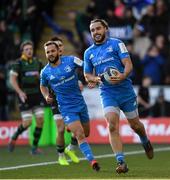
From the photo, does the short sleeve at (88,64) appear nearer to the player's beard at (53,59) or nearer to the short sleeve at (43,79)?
the player's beard at (53,59)

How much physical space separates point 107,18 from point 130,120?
1015cm

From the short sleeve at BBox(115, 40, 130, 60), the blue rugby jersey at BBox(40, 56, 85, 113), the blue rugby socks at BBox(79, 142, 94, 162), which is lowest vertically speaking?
the blue rugby socks at BBox(79, 142, 94, 162)

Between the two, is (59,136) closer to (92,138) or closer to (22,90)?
(22,90)

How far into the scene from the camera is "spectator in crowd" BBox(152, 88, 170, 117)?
72.3 ft

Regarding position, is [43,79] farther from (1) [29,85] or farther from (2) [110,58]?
(1) [29,85]

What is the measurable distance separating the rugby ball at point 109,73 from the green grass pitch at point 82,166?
150 cm

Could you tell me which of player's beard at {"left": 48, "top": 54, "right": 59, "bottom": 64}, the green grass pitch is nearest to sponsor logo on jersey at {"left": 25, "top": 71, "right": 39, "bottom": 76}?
the green grass pitch

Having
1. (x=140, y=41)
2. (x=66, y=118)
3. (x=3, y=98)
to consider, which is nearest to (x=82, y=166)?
(x=66, y=118)

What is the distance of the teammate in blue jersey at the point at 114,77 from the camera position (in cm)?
1334

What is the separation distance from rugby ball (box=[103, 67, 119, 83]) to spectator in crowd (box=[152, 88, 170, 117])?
8707 millimetres

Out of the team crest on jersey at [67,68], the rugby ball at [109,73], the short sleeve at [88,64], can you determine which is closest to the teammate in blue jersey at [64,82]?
the team crest on jersey at [67,68]

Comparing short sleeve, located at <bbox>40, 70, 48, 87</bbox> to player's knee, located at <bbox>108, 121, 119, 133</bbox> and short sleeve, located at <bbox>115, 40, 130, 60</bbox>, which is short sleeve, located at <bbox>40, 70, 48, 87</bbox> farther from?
player's knee, located at <bbox>108, 121, 119, 133</bbox>

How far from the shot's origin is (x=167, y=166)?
47.8 ft

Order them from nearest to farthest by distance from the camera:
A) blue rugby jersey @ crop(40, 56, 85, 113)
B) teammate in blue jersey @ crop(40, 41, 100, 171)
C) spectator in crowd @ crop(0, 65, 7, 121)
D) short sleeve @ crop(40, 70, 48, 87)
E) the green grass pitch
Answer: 1. the green grass pitch
2. teammate in blue jersey @ crop(40, 41, 100, 171)
3. blue rugby jersey @ crop(40, 56, 85, 113)
4. short sleeve @ crop(40, 70, 48, 87)
5. spectator in crowd @ crop(0, 65, 7, 121)
